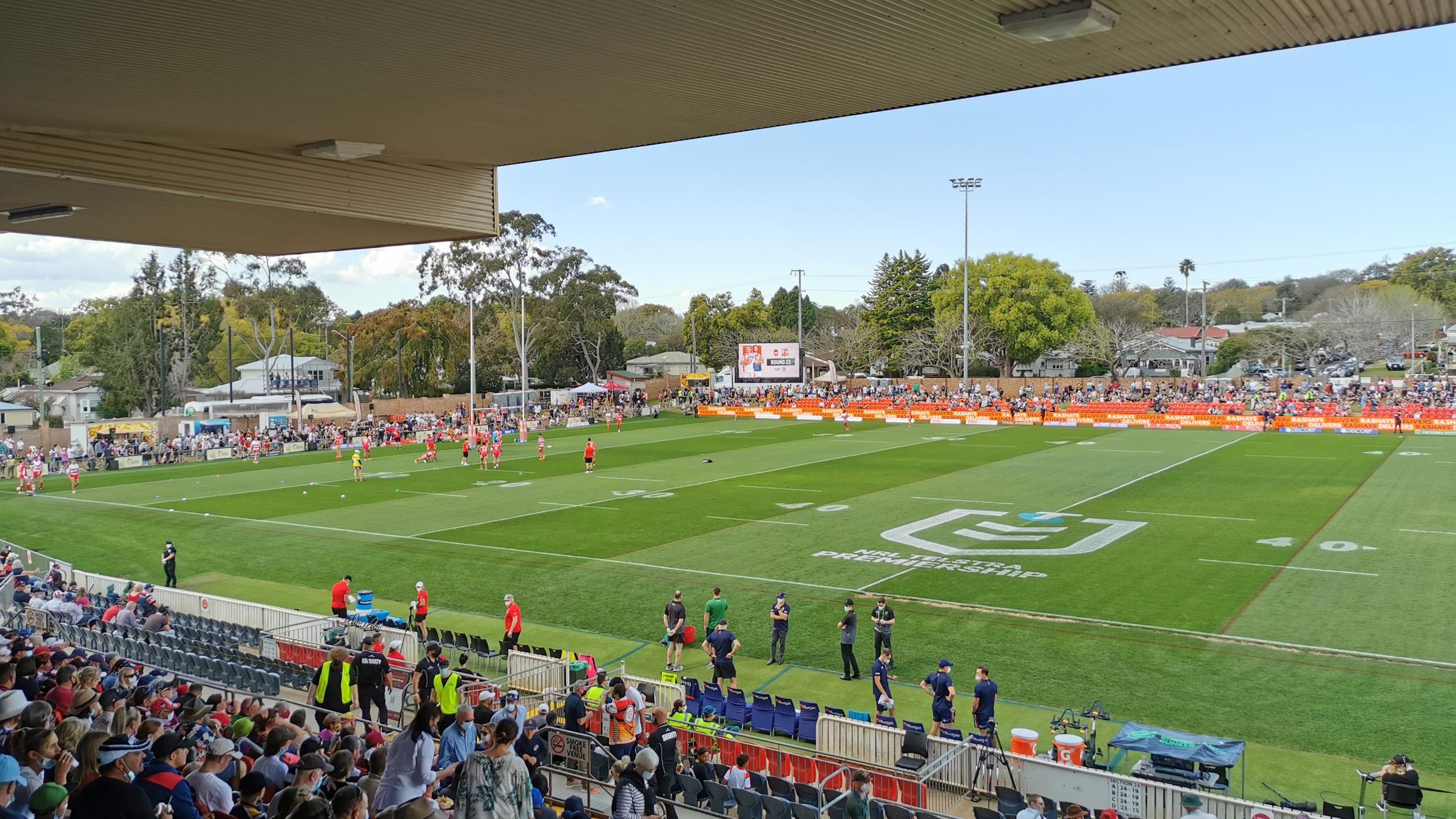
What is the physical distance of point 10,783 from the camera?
19.7ft

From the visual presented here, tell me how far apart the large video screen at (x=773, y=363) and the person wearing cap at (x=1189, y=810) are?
65707 millimetres

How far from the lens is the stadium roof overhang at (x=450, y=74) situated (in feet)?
26.5

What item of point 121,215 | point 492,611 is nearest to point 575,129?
A: point 121,215

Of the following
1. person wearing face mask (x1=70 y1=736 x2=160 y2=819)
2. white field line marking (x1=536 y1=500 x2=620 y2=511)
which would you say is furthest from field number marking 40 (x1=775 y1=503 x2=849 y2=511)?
person wearing face mask (x1=70 y1=736 x2=160 y2=819)

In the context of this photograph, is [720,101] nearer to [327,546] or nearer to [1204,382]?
[327,546]

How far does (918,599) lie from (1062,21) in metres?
14.2

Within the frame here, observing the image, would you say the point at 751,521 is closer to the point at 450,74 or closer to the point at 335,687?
the point at 335,687

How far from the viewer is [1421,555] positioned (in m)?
23.0

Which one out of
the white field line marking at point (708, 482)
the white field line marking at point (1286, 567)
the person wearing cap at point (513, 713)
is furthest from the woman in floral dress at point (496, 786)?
the white field line marking at point (708, 482)

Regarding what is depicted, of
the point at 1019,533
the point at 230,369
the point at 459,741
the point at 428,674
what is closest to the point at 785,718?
the point at 428,674

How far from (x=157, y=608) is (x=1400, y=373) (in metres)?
115

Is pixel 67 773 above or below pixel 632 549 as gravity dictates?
above

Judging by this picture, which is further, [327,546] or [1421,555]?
[327,546]

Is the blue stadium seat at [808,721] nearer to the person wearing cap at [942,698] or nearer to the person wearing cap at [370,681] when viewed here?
the person wearing cap at [942,698]
